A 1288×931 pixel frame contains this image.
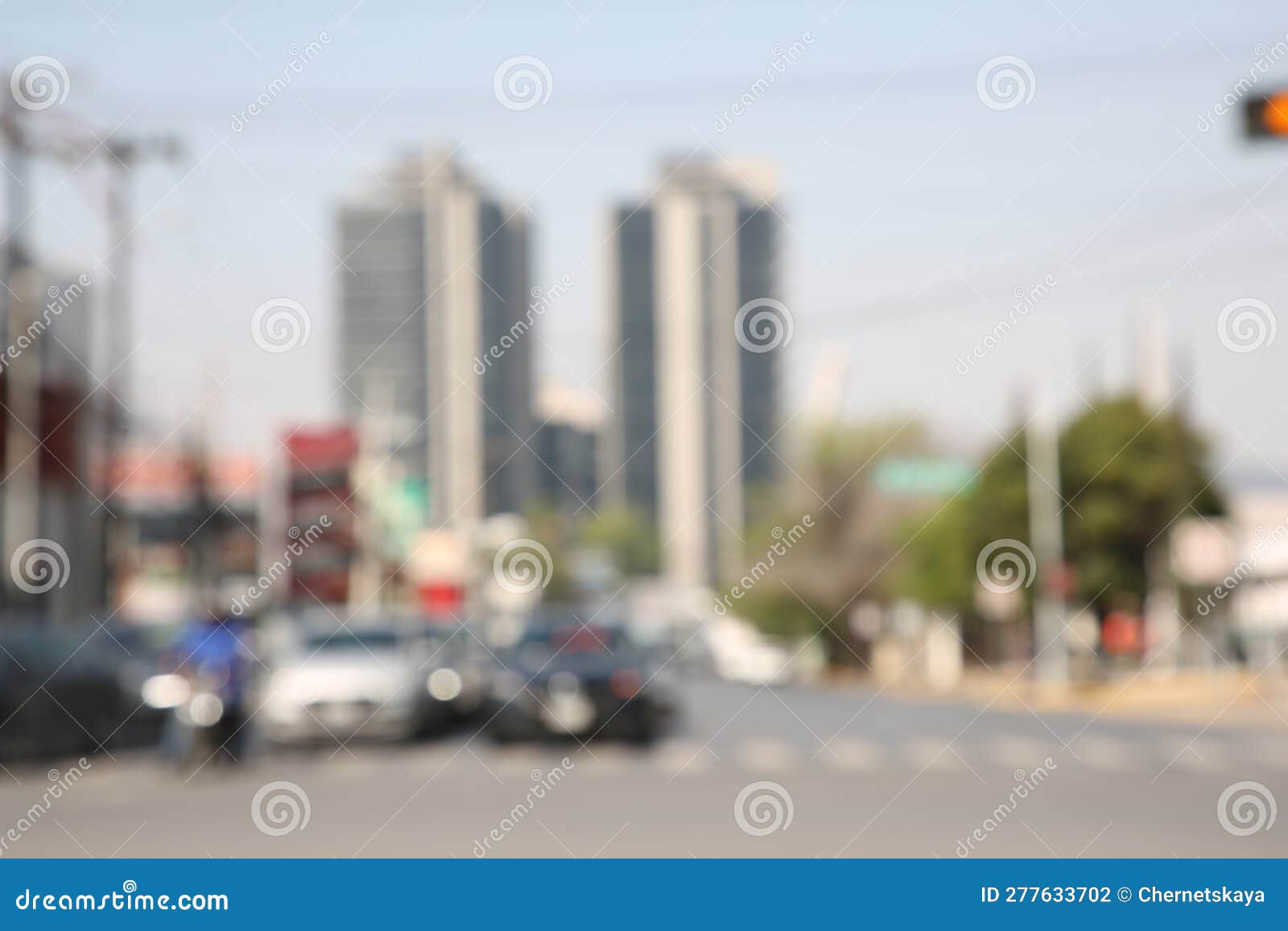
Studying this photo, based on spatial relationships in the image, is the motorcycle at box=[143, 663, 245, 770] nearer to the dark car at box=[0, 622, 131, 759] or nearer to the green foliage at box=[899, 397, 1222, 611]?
the dark car at box=[0, 622, 131, 759]

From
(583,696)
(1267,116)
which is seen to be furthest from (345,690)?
(1267,116)

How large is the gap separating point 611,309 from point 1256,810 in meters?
184

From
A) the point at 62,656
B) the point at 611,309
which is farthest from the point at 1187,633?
the point at 611,309

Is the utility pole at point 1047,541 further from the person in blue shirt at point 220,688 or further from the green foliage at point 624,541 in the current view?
the green foliage at point 624,541

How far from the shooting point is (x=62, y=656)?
22.5 meters

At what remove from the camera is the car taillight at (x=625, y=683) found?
70.9 feet

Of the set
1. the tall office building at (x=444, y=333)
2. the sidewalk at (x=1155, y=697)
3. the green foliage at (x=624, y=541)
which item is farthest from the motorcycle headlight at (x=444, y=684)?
the green foliage at (x=624, y=541)

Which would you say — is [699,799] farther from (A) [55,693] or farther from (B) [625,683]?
(A) [55,693]

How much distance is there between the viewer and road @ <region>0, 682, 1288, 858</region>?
460 inches

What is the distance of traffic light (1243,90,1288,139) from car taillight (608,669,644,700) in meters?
10.8

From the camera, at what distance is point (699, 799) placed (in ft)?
48.6

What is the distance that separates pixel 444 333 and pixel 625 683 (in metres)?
143
